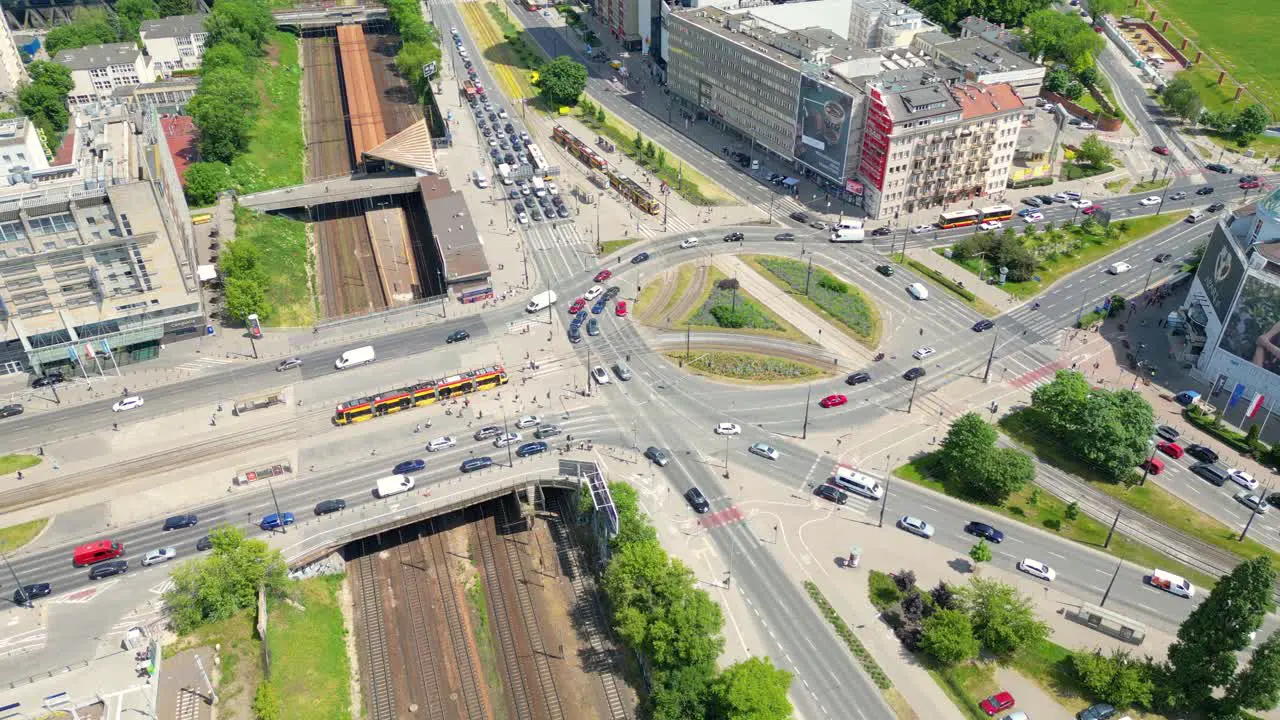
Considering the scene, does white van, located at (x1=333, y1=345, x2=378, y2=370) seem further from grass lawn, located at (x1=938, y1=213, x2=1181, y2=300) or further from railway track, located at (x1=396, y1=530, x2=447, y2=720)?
grass lawn, located at (x1=938, y1=213, x2=1181, y2=300)

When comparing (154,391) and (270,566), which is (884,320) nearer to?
A: (270,566)

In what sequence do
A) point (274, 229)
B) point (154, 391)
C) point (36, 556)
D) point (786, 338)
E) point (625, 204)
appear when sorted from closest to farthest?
point (36, 556) → point (154, 391) → point (786, 338) → point (274, 229) → point (625, 204)

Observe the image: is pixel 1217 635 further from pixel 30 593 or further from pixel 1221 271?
pixel 30 593

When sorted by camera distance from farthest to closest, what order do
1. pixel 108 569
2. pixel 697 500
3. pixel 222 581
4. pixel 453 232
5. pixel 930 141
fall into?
1. pixel 930 141
2. pixel 453 232
3. pixel 697 500
4. pixel 108 569
5. pixel 222 581

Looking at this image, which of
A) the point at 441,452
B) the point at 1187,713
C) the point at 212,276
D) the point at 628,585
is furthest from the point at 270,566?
the point at 1187,713

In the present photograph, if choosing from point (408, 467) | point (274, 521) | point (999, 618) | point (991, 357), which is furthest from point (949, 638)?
point (274, 521)

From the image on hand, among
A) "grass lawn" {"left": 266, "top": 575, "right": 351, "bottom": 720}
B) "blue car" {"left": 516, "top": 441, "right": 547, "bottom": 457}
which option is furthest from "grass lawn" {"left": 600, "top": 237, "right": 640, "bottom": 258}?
"grass lawn" {"left": 266, "top": 575, "right": 351, "bottom": 720}

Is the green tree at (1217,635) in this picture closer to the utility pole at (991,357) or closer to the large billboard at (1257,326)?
the utility pole at (991,357)
